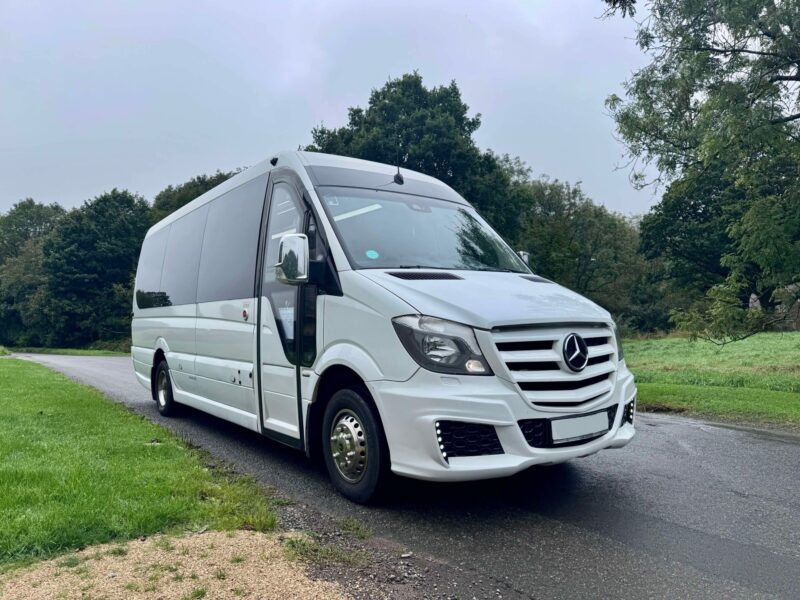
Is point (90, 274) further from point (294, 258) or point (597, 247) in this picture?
point (294, 258)

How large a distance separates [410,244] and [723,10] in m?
8.62

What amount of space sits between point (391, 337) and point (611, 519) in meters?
1.97

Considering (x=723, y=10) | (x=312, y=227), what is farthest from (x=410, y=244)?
(x=723, y=10)

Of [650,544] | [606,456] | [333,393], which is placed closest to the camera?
[650,544]

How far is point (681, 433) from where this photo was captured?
7469 mm

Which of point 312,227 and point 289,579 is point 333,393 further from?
point 289,579

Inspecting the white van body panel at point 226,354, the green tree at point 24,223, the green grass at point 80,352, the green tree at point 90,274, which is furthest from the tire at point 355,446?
the green tree at point 24,223

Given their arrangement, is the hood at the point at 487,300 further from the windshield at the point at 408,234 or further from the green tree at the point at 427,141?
the green tree at the point at 427,141

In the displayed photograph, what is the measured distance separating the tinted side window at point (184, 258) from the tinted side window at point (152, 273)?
239mm

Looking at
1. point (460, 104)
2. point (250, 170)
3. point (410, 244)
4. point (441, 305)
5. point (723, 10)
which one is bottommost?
point (441, 305)

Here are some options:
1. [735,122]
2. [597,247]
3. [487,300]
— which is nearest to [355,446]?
[487,300]

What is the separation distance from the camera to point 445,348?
3857 millimetres

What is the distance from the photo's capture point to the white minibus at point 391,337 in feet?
12.6

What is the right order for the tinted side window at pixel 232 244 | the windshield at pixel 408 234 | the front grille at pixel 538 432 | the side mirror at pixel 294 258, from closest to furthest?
the front grille at pixel 538 432 → the side mirror at pixel 294 258 → the windshield at pixel 408 234 → the tinted side window at pixel 232 244
